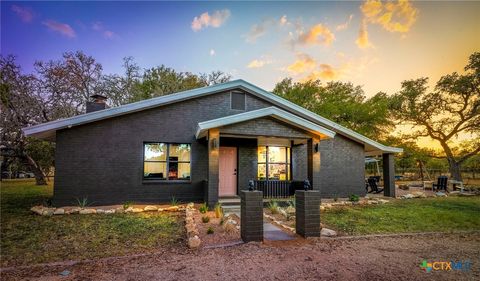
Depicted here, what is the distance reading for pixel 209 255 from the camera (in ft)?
15.1

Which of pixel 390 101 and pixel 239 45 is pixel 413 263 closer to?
pixel 239 45

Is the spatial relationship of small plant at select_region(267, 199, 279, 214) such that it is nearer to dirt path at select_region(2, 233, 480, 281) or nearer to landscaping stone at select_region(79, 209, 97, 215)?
dirt path at select_region(2, 233, 480, 281)

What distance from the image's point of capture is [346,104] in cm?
2544

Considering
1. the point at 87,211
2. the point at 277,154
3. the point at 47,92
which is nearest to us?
the point at 87,211

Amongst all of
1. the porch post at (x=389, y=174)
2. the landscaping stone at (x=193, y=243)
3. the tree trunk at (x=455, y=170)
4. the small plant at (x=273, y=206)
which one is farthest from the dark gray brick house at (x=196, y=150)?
the tree trunk at (x=455, y=170)

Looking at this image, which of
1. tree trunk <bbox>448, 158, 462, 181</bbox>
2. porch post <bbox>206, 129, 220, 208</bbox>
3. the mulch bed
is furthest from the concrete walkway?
tree trunk <bbox>448, 158, 462, 181</bbox>

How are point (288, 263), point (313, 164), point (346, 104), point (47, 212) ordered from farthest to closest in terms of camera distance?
point (346, 104)
point (313, 164)
point (47, 212)
point (288, 263)

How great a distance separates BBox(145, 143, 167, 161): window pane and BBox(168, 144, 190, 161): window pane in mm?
292

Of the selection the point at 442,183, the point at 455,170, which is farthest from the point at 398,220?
the point at 455,170

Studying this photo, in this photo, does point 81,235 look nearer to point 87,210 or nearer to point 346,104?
point 87,210

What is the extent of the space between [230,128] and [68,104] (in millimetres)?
16420

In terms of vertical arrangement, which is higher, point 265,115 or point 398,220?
point 265,115


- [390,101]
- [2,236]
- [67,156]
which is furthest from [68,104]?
[390,101]

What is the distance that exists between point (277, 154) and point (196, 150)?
396cm
